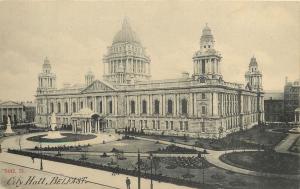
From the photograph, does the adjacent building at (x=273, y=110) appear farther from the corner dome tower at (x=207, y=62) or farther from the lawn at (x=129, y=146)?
the lawn at (x=129, y=146)

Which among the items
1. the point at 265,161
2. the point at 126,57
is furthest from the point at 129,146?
the point at 126,57

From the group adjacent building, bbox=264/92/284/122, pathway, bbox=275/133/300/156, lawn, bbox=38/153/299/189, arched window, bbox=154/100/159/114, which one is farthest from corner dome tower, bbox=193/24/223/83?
lawn, bbox=38/153/299/189

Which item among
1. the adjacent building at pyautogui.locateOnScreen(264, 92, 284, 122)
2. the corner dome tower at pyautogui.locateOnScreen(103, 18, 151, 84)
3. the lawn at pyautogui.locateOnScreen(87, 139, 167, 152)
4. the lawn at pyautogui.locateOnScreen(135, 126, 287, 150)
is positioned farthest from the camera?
the corner dome tower at pyautogui.locateOnScreen(103, 18, 151, 84)

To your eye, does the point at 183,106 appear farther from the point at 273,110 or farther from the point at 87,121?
the point at 273,110

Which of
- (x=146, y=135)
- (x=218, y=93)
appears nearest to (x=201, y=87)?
(x=218, y=93)

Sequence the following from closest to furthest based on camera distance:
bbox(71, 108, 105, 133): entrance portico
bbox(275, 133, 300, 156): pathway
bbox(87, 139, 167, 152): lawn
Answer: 1. bbox(275, 133, 300, 156): pathway
2. bbox(87, 139, 167, 152): lawn
3. bbox(71, 108, 105, 133): entrance portico

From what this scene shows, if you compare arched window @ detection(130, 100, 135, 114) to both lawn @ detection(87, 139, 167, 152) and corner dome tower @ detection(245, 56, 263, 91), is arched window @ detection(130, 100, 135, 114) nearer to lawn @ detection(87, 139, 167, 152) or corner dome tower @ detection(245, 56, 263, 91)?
lawn @ detection(87, 139, 167, 152)

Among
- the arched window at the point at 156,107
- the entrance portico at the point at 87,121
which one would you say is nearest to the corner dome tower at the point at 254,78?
the arched window at the point at 156,107
